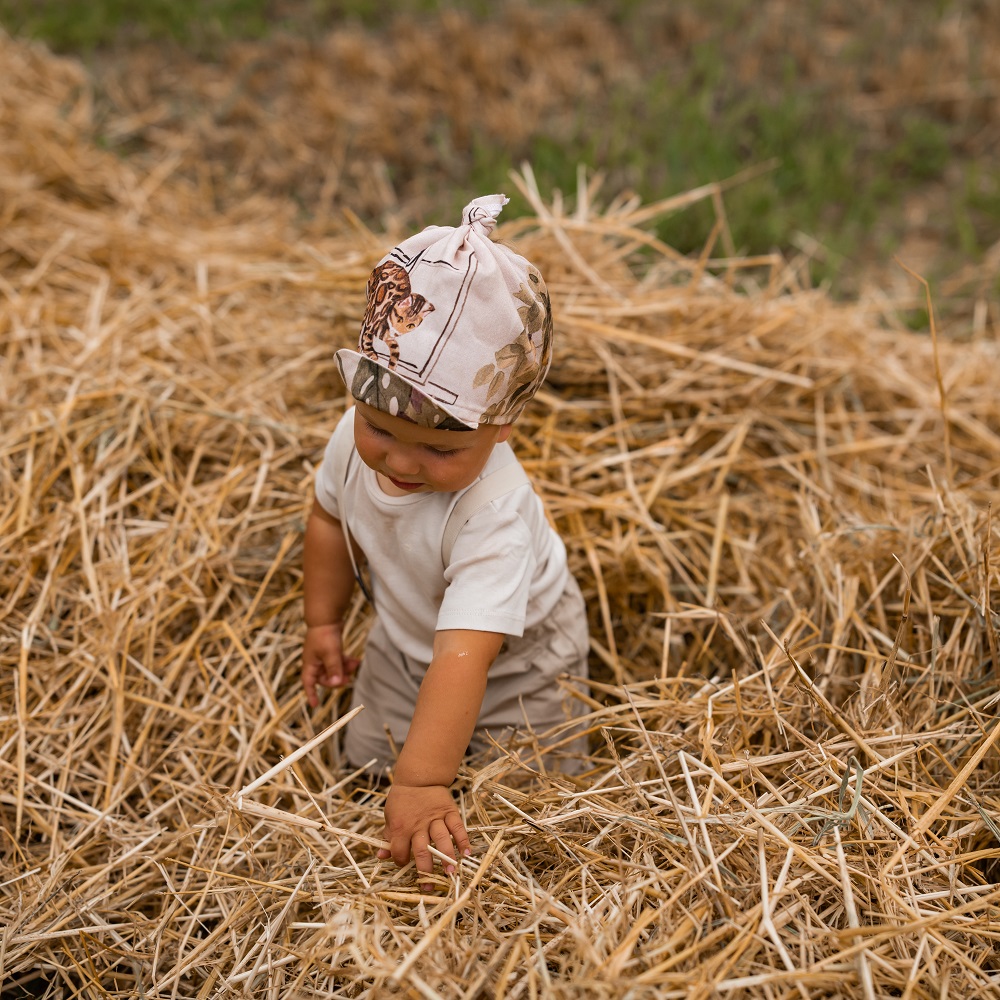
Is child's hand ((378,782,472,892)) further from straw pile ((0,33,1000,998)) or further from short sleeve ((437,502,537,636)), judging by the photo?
short sleeve ((437,502,537,636))

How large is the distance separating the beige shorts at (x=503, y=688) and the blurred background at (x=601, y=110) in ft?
6.78

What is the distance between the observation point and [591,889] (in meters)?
1.58

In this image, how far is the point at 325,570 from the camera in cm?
206

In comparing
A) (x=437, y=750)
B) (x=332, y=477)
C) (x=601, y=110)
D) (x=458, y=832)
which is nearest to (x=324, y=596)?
(x=332, y=477)

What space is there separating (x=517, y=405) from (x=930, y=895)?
3.31ft

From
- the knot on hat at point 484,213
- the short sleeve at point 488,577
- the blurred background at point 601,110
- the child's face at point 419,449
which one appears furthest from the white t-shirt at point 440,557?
the blurred background at point 601,110

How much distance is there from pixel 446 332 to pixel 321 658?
91 centimetres

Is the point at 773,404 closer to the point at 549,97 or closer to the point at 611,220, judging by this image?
the point at 611,220

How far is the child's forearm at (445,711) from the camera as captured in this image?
1.69 metres

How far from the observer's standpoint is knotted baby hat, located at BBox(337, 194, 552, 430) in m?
1.50

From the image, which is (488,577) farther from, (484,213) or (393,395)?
(484,213)

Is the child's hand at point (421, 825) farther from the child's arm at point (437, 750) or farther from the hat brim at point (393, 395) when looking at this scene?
the hat brim at point (393, 395)

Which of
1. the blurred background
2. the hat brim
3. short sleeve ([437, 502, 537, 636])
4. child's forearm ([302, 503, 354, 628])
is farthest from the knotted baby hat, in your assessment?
the blurred background

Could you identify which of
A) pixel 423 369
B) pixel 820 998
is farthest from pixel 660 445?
pixel 820 998
